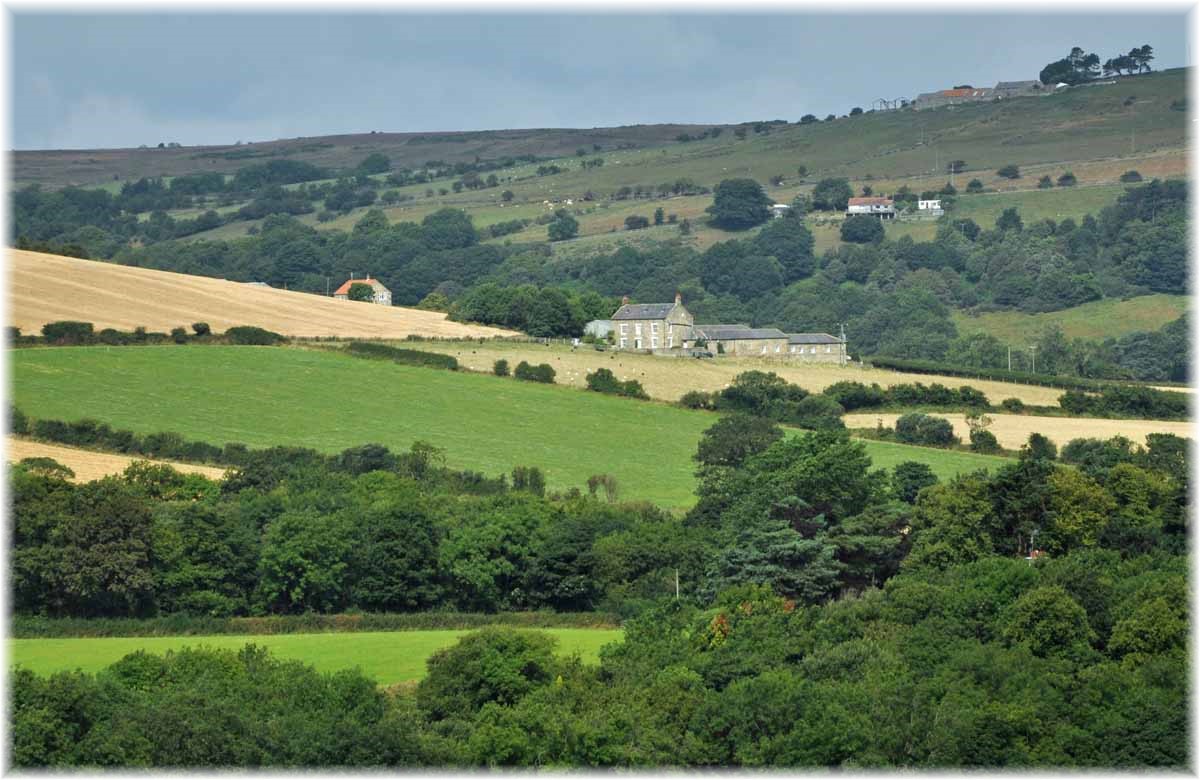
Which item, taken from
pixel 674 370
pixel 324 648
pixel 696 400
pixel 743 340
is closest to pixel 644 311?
pixel 743 340

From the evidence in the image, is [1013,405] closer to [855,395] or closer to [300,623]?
[855,395]

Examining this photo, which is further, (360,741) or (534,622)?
(534,622)

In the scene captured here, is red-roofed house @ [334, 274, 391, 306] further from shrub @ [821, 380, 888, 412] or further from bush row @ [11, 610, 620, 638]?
bush row @ [11, 610, 620, 638]

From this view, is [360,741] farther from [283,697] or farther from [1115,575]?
[1115,575]

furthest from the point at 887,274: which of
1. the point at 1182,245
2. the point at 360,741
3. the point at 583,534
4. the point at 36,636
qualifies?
the point at 360,741

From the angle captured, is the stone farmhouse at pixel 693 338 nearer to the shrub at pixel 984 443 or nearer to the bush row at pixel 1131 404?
the bush row at pixel 1131 404

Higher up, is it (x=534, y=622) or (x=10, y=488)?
(x=10, y=488)

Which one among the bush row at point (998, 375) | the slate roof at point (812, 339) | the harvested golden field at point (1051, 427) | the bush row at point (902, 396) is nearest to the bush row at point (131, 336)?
the bush row at point (902, 396)
